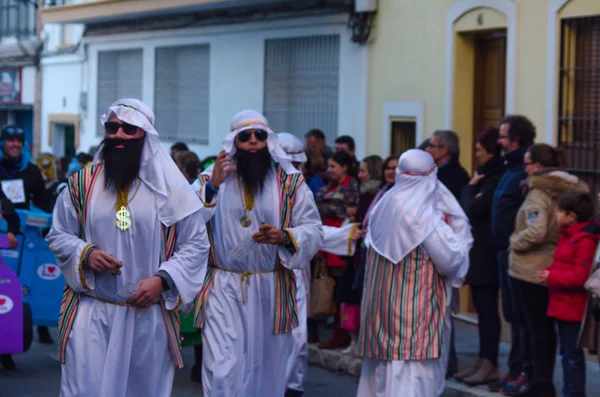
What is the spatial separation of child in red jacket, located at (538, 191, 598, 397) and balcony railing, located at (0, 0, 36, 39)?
1786cm

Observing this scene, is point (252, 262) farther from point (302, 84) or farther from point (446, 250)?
point (302, 84)

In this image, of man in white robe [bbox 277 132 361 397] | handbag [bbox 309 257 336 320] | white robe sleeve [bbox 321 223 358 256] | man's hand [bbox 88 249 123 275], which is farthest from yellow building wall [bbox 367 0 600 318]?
man's hand [bbox 88 249 123 275]

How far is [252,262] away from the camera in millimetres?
7090

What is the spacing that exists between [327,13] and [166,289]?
9.59m

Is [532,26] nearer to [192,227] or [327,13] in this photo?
[327,13]

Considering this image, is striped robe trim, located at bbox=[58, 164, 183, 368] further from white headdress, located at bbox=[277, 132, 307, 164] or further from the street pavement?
white headdress, located at bbox=[277, 132, 307, 164]

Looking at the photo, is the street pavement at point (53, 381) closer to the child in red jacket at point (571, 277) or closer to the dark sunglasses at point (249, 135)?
the child in red jacket at point (571, 277)

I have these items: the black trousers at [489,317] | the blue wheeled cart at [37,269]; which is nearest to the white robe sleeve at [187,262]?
the black trousers at [489,317]

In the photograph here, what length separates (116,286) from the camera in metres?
5.74

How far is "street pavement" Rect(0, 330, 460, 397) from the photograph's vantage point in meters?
8.98

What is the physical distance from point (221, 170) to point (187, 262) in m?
1.36

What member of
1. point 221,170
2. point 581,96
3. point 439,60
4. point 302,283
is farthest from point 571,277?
point 439,60

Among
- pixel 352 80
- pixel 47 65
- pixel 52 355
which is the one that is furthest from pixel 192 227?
pixel 47 65

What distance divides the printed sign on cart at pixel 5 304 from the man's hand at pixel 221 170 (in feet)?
8.13
